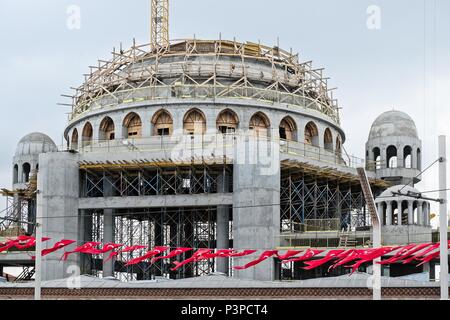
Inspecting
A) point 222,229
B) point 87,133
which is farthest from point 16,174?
point 222,229

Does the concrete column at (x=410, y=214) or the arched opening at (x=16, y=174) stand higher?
the arched opening at (x=16, y=174)

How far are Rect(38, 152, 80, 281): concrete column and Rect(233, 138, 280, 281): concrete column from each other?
44.6ft

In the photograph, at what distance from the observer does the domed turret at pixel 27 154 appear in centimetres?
8781

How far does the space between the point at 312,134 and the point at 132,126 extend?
666 inches

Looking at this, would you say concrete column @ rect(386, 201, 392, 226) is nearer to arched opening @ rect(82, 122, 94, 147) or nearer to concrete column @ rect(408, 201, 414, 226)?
concrete column @ rect(408, 201, 414, 226)

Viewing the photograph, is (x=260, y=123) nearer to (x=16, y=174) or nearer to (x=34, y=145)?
(x=34, y=145)

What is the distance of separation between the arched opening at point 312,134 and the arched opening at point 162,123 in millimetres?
13198

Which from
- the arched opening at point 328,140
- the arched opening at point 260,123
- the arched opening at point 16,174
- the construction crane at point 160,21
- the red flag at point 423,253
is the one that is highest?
the construction crane at point 160,21

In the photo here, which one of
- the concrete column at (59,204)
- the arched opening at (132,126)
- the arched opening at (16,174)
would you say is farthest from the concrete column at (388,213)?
the arched opening at (16,174)

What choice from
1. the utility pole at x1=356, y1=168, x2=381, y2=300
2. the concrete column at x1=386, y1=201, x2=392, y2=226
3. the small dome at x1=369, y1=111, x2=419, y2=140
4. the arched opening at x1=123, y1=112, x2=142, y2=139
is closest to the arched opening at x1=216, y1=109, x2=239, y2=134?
the arched opening at x1=123, y1=112, x2=142, y2=139

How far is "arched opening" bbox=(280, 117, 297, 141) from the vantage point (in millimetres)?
73500

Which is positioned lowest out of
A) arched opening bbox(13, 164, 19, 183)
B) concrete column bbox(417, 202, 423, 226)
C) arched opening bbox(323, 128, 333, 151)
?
concrete column bbox(417, 202, 423, 226)

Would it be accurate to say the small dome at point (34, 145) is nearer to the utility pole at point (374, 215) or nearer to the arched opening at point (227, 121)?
the arched opening at point (227, 121)
